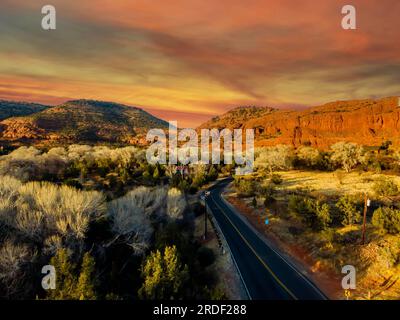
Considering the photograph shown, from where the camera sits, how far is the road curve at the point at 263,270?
70.2ft

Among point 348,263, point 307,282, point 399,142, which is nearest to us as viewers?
point 307,282


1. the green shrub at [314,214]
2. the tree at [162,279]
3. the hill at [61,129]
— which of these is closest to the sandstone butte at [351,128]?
the green shrub at [314,214]

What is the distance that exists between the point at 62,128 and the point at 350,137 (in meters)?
167

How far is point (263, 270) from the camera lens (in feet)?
83.0

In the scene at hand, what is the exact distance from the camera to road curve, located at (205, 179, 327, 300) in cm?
2139

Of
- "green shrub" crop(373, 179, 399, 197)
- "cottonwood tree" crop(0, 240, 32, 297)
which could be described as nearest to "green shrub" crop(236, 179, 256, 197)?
"green shrub" crop(373, 179, 399, 197)

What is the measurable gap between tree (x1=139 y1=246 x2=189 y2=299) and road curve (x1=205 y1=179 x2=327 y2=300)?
771cm

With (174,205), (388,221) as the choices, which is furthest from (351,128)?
(174,205)

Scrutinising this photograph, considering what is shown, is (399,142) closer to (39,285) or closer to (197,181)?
(197,181)

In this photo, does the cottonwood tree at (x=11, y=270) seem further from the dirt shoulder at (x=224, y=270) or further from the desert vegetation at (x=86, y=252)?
the dirt shoulder at (x=224, y=270)

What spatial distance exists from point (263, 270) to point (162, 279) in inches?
500

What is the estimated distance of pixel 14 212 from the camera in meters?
19.7
